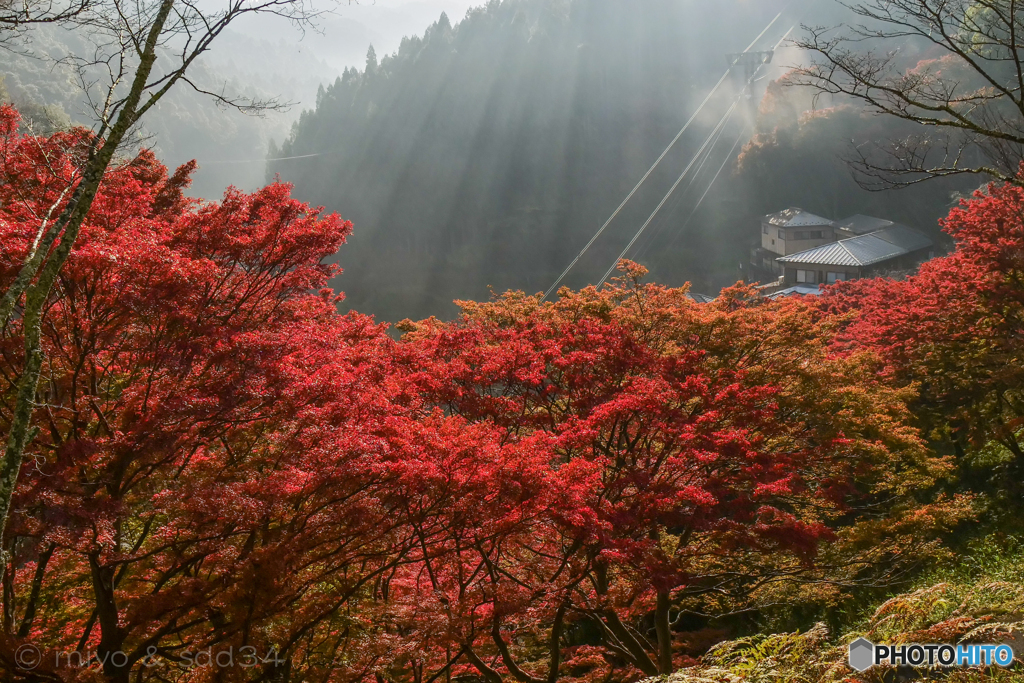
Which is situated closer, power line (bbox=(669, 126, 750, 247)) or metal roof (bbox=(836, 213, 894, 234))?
metal roof (bbox=(836, 213, 894, 234))

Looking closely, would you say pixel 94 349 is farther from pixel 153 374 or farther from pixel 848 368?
pixel 848 368

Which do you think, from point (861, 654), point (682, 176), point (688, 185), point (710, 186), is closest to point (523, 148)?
point (682, 176)

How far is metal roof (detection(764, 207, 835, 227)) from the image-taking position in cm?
3756

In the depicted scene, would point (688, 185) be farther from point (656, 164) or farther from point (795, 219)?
point (795, 219)

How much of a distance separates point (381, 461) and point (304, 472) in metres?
0.67

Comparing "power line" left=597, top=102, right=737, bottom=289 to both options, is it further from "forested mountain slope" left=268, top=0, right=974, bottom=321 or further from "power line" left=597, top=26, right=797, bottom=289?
"forested mountain slope" left=268, top=0, right=974, bottom=321

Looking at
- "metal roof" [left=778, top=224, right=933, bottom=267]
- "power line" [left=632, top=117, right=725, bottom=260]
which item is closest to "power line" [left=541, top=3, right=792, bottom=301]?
"power line" [left=632, top=117, right=725, bottom=260]

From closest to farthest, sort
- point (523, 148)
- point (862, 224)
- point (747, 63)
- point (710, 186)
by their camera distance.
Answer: point (862, 224), point (710, 186), point (747, 63), point (523, 148)

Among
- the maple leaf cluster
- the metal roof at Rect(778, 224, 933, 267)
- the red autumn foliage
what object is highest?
the metal roof at Rect(778, 224, 933, 267)

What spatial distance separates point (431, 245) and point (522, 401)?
2048 inches

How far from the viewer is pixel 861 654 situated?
15.4 ft

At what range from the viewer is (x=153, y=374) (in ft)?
19.5

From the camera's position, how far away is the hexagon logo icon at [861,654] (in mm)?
4504

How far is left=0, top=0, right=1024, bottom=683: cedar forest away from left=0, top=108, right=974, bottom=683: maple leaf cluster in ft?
0.12
